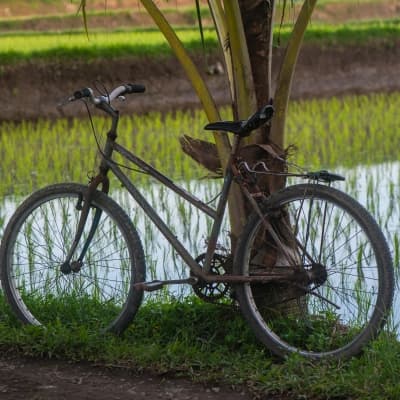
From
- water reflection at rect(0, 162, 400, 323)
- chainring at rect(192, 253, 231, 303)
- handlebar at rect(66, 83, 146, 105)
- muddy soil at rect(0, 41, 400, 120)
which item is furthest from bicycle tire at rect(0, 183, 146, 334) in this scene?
muddy soil at rect(0, 41, 400, 120)

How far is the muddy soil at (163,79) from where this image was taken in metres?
12.7

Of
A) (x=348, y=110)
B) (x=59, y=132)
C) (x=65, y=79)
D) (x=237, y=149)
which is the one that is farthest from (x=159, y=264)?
(x=65, y=79)

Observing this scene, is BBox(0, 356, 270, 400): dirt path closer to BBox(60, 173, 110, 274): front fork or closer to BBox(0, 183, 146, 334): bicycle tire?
BBox(0, 183, 146, 334): bicycle tire

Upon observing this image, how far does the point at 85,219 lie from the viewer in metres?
4.24

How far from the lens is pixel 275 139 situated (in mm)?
4160

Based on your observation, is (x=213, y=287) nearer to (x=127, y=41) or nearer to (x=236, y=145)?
(x=236, y=145)

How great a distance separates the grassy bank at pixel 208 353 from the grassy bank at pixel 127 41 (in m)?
8.18

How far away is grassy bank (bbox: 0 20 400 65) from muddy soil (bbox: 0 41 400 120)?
92 mm

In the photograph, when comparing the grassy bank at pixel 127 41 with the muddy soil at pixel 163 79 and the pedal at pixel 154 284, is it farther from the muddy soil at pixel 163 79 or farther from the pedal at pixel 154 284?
the pedal at pixel 154 284

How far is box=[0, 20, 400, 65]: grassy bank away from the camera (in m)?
13.1

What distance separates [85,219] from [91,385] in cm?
Result: 66

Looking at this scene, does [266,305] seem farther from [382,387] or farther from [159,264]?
[159,264]

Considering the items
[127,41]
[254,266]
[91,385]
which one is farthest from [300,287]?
[127,41]

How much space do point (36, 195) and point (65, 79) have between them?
29.0ft
